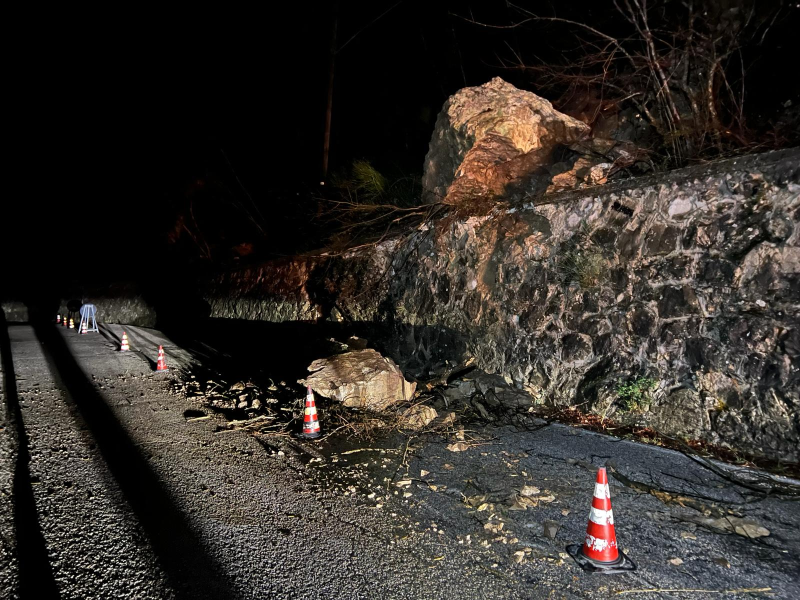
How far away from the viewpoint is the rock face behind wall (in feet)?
15.5

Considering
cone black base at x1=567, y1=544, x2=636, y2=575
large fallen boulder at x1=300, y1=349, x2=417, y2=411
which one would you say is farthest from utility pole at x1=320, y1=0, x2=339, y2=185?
cone black base at x1=567, y1=544, x2=636, y2=575

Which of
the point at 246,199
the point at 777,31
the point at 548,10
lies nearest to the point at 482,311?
the point at 777,31

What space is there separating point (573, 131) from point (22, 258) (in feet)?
147

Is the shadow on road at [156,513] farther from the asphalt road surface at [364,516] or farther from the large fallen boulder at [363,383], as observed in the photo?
the large fallen boulder at [363,383]

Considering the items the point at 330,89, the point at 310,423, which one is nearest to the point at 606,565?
the point at 310,423

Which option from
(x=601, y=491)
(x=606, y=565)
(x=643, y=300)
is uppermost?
(x=643, y=300)

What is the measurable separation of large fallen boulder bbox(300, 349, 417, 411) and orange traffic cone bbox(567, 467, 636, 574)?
12.0ft

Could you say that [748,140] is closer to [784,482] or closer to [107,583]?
[784,482]

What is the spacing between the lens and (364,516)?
136 inches

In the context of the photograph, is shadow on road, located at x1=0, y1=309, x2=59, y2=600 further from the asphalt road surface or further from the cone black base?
the cone black base

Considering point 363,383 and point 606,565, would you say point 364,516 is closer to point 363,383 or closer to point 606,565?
point 606,565

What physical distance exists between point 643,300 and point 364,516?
174 inches

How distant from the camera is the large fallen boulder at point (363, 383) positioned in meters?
6.36

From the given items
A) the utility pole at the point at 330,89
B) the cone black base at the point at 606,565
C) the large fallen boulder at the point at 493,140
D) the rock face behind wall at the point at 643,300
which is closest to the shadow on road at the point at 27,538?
the cone black base at the point at 606,565
